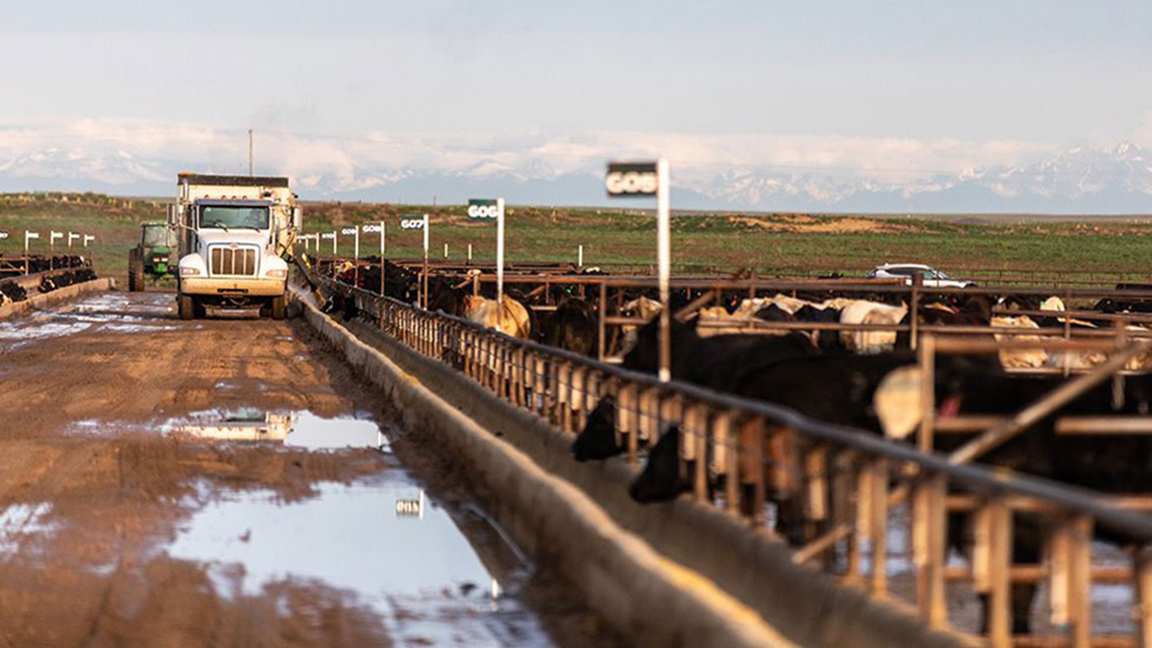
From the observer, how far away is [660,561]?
433 inches

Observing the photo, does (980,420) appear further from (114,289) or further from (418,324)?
(114,289)

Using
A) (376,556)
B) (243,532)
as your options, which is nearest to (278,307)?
(243,532)

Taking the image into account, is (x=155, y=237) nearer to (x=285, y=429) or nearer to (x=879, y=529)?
(x=285, y=429)

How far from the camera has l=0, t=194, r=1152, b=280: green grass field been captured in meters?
133

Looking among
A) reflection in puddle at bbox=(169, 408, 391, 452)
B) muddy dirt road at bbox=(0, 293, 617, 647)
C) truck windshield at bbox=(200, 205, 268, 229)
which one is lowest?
reflection in puddle at bbox=(169, 408, 391, 452)

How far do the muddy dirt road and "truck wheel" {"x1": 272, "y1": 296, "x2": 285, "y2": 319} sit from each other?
23698 millimetres

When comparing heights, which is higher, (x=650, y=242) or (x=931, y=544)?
(x=931, y=544)

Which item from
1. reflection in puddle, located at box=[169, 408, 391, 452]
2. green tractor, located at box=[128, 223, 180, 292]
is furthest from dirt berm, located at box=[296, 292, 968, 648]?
green tractor, located at box=[128, 223, 180, 292]

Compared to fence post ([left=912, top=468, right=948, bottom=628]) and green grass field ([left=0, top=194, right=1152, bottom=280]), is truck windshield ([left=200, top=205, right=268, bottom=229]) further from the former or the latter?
green grass field ([left=0, top=194, right=1152, bottom=280])

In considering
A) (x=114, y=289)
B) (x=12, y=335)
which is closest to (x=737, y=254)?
(x=114, y=289)

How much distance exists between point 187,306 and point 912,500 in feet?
151

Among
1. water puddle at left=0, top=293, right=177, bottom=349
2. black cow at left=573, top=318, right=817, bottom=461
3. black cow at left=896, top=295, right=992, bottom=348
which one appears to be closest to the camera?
black cow at left=573, top=318, right=817, bottom=461

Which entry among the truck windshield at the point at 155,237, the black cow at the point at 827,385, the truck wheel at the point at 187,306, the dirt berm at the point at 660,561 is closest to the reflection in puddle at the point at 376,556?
the dirt berm at the point at 660,561

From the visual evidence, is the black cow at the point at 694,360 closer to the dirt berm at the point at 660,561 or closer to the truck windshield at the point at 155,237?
the dirt berm at the point at 660,561
